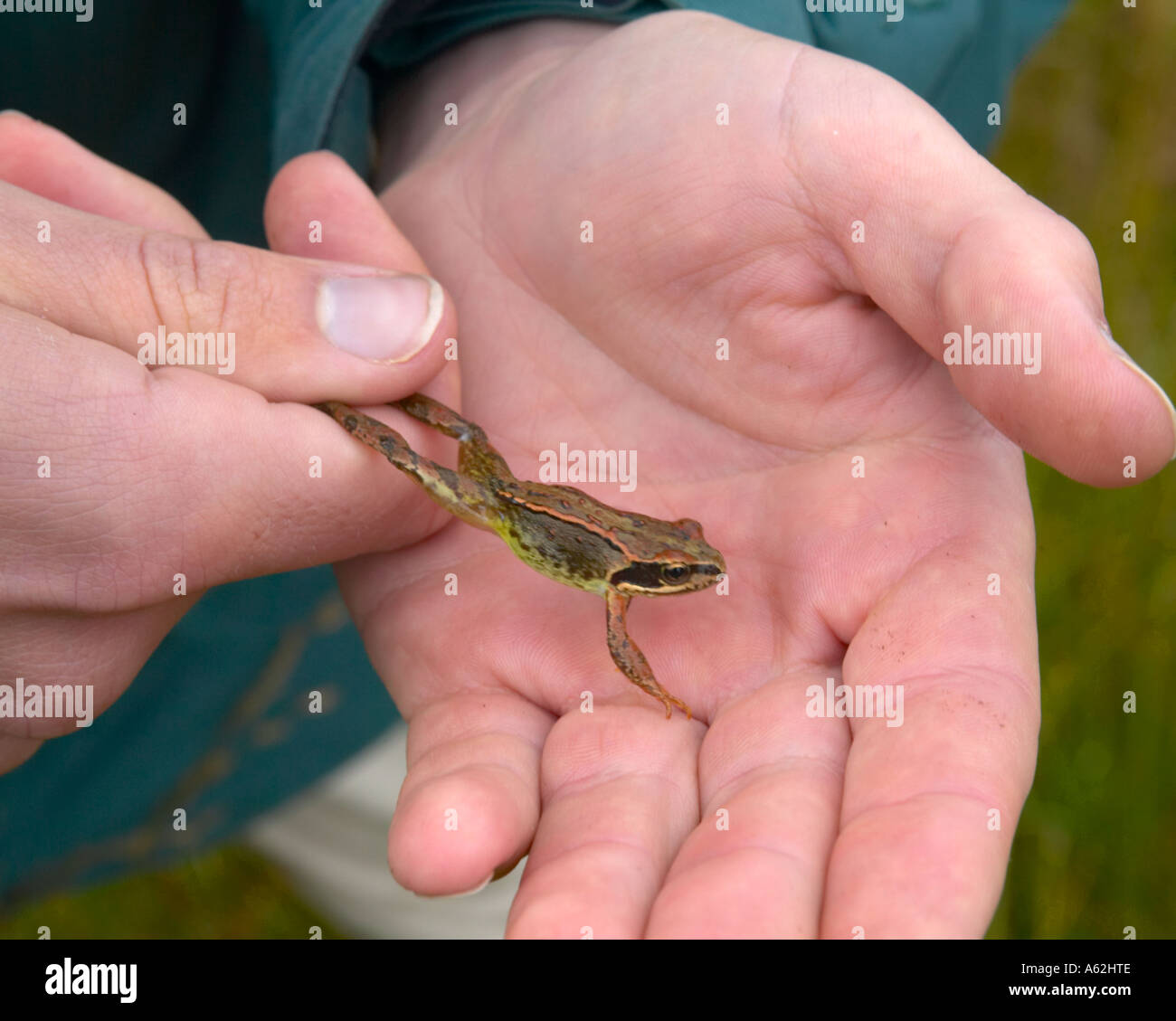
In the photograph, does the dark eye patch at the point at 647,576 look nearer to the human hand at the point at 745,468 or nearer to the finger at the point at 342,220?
the human hand at the point at 745,468

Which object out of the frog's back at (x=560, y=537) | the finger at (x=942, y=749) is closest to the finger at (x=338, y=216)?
the frog's back at (x=560, y=537)

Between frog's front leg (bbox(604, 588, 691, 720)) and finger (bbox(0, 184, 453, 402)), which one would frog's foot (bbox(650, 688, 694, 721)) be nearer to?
frog's front leg (bbox(604, 588, 691, 720))

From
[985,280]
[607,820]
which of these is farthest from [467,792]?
[985,280]

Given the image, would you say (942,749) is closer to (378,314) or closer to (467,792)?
(467,792)

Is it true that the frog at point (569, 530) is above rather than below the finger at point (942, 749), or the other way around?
above

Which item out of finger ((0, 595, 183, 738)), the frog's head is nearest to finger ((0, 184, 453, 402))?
finger ((0, 595, 183, 738))

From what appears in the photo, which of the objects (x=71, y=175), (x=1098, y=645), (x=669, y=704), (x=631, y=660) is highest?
(x=71, y=175)
